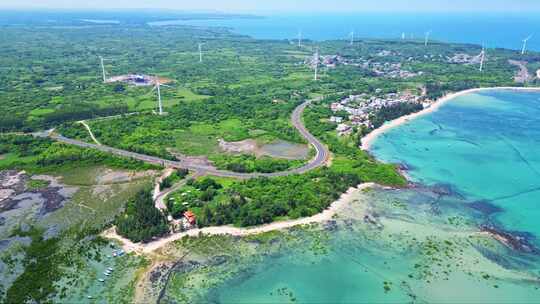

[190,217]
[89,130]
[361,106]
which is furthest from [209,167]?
[361,106]

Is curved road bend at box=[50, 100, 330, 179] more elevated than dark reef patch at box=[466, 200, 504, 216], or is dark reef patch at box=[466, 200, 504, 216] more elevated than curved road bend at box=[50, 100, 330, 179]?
curved road bend at box=[50, 100, 330, 179]

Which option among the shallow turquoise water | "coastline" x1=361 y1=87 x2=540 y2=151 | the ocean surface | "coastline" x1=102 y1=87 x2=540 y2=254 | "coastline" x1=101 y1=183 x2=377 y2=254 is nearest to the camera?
the ocean surface

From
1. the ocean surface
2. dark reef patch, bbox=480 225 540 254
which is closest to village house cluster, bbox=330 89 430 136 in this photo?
the ocean surface

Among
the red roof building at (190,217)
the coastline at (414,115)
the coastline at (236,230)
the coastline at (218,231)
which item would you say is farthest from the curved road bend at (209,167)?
the red roof building at (190,217)

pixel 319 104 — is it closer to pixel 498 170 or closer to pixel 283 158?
pixel 283 158

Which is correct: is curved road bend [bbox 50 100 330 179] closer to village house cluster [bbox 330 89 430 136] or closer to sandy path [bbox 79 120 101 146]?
sandy path [bbox 79 120 101 146]

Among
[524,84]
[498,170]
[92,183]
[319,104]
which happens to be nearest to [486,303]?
[498,170]

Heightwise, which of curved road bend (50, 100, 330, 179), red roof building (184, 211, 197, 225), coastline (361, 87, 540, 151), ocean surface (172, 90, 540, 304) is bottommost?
ocean surface (172, 90, 540, 304)
